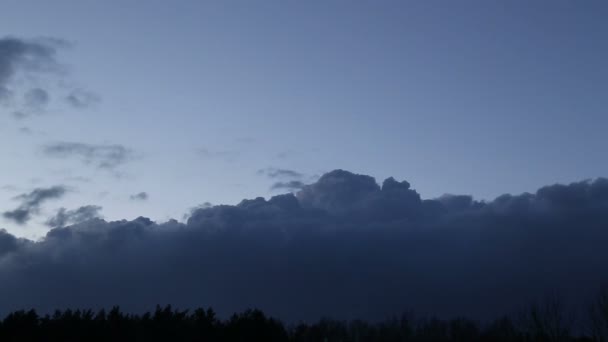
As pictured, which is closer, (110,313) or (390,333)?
(110,313)

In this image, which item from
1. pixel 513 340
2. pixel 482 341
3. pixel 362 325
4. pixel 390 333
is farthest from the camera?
pixel 362 325

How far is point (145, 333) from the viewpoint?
277 feet

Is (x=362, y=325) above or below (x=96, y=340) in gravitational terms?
below

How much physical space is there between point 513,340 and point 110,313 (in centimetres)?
6698

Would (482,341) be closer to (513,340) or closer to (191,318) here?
(513,340)

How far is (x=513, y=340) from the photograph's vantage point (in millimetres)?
98625

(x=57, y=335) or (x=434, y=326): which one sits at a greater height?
(x=57, y=335)

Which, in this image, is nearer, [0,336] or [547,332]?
[547,332]

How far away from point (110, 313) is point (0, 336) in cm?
1622

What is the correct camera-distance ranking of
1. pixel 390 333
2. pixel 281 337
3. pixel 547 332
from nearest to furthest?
pixel 547 332
pixel 281 337
pixel 390 333

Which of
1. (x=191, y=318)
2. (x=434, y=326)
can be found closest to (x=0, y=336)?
(x=191, y=318)

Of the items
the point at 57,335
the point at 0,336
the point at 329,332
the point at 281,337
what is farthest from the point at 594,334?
the point at 329,332

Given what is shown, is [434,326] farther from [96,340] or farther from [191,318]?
[96,340]

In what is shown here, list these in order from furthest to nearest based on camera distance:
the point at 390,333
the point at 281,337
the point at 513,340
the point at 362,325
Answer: the point at 362,325
the point at 390,333
the point at 513,340
the point at 281,337
